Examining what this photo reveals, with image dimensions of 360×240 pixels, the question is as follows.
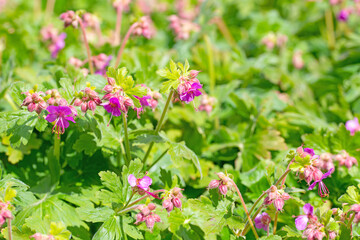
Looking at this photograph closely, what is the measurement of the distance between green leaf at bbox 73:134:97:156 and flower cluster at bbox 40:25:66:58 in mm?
1358

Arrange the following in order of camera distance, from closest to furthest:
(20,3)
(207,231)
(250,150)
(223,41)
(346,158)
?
(207,231) < (346,158) < (250,150) < (223,41) < (20,3)

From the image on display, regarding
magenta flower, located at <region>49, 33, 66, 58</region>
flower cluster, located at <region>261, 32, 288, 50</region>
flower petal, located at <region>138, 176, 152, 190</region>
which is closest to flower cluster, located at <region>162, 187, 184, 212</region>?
flower petal, located at <region>138, 176, 152, 190</region>

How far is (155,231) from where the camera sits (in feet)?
7.43

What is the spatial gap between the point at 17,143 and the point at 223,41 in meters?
3.16

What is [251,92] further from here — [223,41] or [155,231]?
[155,231]

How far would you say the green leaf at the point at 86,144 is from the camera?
237 centimetres

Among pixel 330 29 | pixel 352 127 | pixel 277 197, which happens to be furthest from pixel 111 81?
pixel 330 29

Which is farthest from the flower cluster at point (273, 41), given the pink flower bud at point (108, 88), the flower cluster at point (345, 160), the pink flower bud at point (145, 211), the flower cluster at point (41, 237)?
the flower cluster at point (41, 237)

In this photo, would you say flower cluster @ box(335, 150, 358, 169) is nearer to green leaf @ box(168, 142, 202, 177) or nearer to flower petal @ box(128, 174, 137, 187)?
green leaf @ box(168, 142, 202, 177)

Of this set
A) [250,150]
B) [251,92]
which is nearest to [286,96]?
[251,92]

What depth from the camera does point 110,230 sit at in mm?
2111

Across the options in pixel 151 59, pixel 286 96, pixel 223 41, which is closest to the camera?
pixel 151 59

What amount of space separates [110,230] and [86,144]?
0.55 meters

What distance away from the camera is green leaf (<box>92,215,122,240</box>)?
209cm
